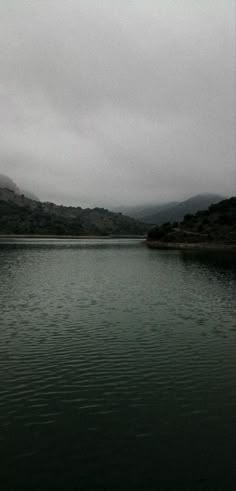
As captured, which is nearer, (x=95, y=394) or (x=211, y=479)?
(x=211, y=479)

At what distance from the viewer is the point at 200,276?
3297 inches

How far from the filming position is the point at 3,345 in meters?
31.3

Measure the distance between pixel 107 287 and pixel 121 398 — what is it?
4513 centimetres

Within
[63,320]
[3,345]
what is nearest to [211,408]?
[3,345]

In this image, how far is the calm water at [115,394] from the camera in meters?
15.3

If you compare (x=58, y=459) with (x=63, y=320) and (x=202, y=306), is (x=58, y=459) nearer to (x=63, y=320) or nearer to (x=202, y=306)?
(x=63, y=320)

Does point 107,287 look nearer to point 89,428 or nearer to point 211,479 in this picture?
point 89,428

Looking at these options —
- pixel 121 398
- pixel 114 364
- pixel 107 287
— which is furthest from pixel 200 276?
pixel 121 398

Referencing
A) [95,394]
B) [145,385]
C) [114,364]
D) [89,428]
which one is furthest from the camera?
[114,364]

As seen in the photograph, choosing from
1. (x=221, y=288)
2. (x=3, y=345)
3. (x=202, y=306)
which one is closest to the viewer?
(x=3, y=345)

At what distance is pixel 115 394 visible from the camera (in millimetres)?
22656

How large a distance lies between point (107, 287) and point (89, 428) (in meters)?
48.8

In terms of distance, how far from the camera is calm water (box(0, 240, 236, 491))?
15.3 meters

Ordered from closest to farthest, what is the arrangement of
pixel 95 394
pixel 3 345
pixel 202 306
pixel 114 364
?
pixel 95 394
pixel 114 364
pixel 3 345
pixel 202 306
